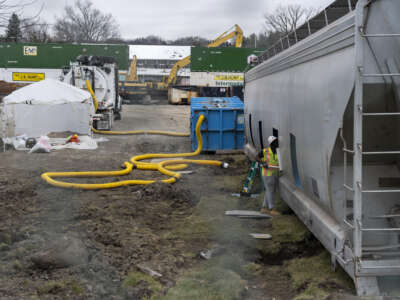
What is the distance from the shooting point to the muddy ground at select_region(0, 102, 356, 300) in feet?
15.8

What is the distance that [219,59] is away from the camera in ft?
120

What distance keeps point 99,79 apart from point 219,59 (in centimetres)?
1630

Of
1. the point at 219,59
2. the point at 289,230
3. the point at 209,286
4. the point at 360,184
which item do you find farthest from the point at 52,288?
the point at 219,59

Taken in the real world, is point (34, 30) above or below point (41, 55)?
below

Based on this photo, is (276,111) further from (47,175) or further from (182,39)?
(182,39)

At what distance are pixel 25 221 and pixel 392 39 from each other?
5997mm

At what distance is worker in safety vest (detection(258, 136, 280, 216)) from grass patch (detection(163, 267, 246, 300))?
301 centimetres

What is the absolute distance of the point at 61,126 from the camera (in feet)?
56.0

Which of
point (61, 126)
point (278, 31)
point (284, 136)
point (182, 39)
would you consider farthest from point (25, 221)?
point (182, 39)

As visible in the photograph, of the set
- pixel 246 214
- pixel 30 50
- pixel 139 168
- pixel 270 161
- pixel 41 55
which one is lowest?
pixel 246 214

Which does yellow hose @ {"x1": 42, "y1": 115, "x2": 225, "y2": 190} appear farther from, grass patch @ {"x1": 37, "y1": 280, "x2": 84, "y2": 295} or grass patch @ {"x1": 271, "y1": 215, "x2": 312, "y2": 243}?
grass patch @ {"x1": 37, "y1": 280, "x2": 84, "y2": 295}

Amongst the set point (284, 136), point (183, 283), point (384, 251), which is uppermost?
point (284, 136)

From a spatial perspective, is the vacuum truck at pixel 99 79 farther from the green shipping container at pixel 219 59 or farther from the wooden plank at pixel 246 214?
the green shipping container at pixel 219 59

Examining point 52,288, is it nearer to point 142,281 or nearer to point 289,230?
point 142,281
